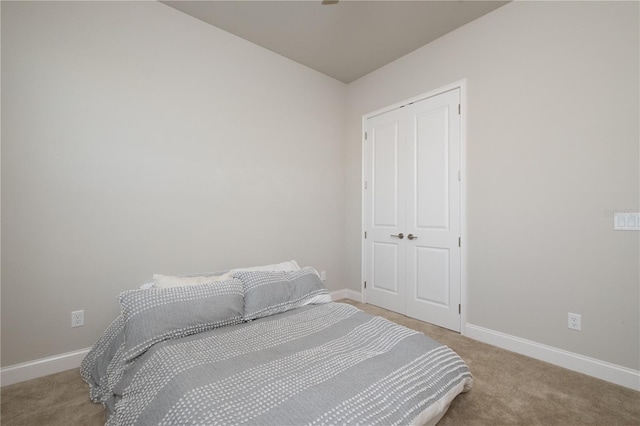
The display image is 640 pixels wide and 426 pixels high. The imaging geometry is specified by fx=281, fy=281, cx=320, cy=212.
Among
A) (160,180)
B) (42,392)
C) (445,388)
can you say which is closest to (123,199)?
(160,180)

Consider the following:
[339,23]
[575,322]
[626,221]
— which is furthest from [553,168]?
[339,23]

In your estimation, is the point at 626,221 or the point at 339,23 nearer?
the point at 626,221

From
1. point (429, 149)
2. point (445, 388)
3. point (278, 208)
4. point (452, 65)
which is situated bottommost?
point (445, 388)

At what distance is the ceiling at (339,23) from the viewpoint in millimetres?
2451

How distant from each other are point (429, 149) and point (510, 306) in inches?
65.8

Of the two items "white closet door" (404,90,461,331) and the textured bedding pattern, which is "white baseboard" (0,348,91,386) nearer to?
the textured bedding pattern

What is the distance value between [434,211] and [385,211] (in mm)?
645

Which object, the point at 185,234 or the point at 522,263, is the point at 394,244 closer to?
the point at 522,263

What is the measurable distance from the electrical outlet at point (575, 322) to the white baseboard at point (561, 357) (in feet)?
0.65

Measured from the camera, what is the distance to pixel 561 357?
216 centimetres

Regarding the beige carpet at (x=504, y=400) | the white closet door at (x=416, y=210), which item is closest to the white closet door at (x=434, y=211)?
the white closet door at (x=416, y=210)

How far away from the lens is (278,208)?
3234 millimetres

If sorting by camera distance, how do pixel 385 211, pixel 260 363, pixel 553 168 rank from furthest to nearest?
1. pixel 385 211
2. pixel 553 168
3. pixel 260 363

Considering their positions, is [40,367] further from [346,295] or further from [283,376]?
[346,295]
